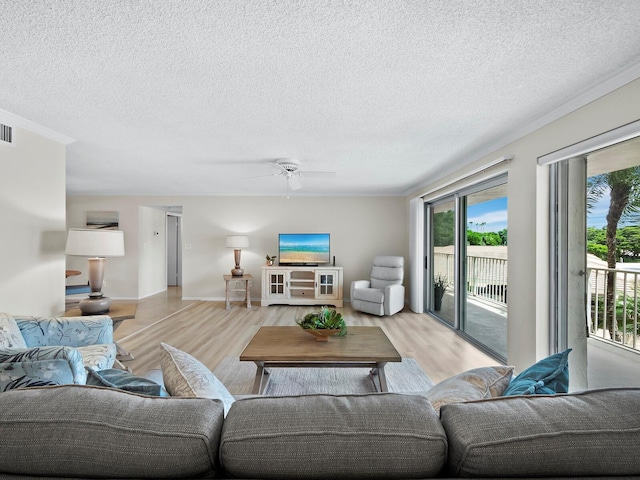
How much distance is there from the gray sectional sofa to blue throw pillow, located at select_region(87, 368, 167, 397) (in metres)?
0.29

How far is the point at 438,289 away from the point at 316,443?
541 cm

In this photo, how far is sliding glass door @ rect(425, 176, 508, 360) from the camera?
3842mm

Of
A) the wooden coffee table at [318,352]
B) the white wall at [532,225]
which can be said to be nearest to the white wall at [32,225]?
the wooden coffee table at [318,352]

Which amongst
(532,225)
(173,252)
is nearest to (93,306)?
(532,225)

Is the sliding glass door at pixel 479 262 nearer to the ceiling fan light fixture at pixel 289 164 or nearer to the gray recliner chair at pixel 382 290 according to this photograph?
the gray recliner chair at pixel 382 290

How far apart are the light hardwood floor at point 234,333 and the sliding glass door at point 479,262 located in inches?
11.1

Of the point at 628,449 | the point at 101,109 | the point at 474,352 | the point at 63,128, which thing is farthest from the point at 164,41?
the point at 474,352

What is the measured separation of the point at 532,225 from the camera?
280cm

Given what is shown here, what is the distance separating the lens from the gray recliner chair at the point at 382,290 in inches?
217

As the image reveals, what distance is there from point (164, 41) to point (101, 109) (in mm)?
1255

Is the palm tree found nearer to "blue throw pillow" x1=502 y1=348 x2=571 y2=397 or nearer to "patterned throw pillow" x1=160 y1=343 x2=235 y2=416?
"blue throw pillow" x1=502 y1=348 x2=571 y2=397

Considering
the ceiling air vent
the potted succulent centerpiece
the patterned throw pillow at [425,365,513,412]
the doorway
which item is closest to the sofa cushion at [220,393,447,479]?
the patterned throw pillow at [425,365,513,412]

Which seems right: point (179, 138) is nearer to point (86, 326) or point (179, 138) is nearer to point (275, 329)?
point (86, 326)

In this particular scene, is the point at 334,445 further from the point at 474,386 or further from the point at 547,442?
the point at 474,386
